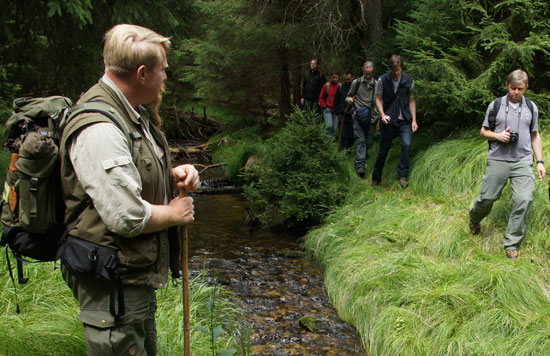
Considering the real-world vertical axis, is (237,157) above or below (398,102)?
below

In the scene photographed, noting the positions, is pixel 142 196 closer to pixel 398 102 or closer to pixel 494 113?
pixel 494 113

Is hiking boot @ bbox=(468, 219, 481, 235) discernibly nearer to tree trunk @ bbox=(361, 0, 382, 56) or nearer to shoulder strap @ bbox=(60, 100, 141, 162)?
shoulder strap @ bbox=(60, 100, 141, 162)

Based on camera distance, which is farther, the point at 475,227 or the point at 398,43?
the point at 398,43

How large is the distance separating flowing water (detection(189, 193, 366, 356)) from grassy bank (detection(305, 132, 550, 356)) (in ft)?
0.75

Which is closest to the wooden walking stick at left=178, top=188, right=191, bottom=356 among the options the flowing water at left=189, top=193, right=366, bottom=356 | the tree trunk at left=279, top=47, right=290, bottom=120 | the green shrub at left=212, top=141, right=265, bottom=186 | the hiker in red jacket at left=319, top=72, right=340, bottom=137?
the flowing water at left=189, top=193, right=366, bottom=356

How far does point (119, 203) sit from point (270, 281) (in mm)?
4642

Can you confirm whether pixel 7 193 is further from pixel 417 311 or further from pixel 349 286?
pixel 349 286

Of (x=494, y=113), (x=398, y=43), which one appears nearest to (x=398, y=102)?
(x=398, y=43)

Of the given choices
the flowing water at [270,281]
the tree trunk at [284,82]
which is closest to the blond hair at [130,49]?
the flowing water at [270,281]

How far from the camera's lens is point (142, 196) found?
2.03m

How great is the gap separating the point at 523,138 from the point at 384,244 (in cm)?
212

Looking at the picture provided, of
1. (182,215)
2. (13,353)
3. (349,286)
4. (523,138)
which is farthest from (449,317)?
(13,353)

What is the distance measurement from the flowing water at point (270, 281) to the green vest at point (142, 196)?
287 cm

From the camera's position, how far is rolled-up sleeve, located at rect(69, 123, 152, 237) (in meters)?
1.76
